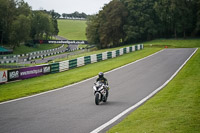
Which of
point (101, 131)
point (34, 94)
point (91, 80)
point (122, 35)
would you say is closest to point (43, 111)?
point (101, 131)

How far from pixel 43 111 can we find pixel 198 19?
71.5 m

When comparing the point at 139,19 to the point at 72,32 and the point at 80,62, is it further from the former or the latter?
the point at 72,32

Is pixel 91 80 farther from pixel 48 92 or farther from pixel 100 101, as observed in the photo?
pixel 100 101

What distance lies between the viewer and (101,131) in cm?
912

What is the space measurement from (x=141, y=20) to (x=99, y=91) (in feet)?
214

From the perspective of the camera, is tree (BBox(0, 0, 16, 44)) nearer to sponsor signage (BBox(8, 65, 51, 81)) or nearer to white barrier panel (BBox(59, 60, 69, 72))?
white barrier panel (BBox(59, 60, 69, 72))

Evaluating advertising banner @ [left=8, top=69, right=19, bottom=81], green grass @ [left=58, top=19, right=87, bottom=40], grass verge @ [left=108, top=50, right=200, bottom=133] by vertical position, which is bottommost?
grass verge @ [left=108, top=50, right=200, bottom=133]

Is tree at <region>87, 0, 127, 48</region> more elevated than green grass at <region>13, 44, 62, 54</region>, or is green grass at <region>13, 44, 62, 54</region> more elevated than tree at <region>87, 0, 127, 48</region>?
tree at <region>87, 0, 127, 48</region>

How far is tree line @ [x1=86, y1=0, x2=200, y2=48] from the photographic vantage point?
248 feet

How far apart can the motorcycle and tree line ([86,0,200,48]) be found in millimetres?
61981

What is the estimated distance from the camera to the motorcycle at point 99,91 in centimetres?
1335

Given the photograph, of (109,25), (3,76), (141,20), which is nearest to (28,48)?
(109,25)

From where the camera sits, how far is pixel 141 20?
249ft

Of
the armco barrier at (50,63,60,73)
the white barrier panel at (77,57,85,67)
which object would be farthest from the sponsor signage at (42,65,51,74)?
the white barrier panel at (77,57,85,67)
